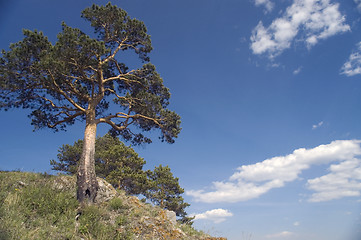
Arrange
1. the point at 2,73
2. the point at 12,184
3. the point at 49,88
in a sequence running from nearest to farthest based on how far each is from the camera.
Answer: the point at 12,184 → the point at 2,73 → the point at 49,88

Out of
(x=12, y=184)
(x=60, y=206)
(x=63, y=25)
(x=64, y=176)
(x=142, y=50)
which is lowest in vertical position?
(x=60, y=206)

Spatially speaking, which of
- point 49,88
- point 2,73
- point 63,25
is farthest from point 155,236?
point 63,25

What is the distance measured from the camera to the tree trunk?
1153 cm

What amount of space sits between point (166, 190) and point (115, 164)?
8.57 meters

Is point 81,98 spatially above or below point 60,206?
above

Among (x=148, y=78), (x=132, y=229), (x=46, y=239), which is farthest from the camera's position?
(x=148, y=78)

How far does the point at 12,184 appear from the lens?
10789 mm

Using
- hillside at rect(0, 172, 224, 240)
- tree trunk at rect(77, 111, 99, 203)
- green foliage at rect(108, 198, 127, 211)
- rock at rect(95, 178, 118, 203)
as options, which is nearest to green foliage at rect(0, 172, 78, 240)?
hillside at rect(0, 172, 224, 240)

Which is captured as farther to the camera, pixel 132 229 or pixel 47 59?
pixel 47 59

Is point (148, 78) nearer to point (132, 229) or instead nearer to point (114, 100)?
point (114, 100)

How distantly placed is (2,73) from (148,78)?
337 inches

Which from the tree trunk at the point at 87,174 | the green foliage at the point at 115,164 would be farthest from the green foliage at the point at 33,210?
the green foliage at the point at 115,164

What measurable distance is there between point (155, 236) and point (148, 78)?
34.6ft

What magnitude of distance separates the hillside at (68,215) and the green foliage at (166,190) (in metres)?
17.5
